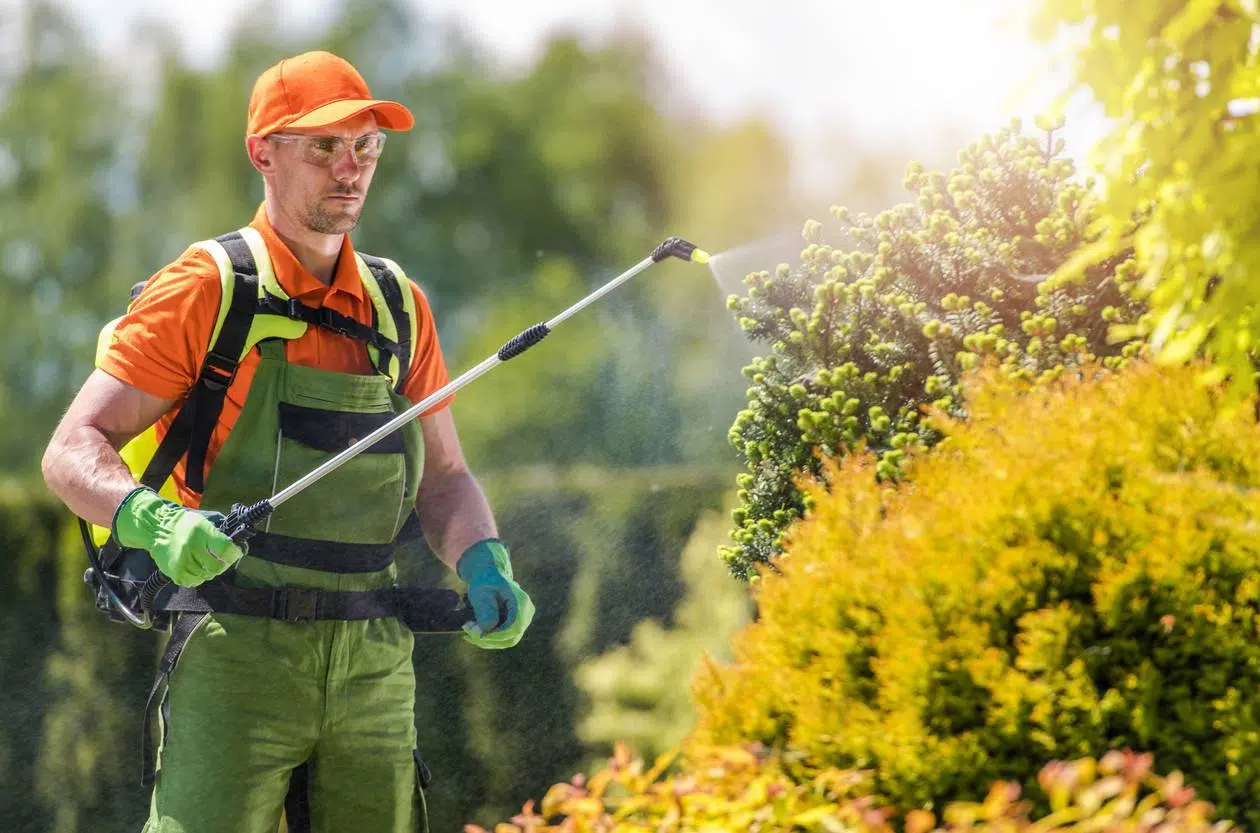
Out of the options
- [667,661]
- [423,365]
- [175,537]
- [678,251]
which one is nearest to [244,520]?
[175,537]

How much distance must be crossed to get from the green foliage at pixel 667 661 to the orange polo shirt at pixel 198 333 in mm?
3132

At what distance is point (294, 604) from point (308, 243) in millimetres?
751

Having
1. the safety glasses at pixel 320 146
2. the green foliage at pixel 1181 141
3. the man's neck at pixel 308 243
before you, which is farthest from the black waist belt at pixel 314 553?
the green foliage at pixel 1181 141

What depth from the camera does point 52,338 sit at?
78.4 ft

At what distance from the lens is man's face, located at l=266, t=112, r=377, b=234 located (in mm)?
3389

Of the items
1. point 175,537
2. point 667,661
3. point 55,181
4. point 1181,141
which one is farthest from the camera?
point 55,181

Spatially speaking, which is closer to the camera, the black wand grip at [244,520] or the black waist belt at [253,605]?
the black wand grip at [244,520]

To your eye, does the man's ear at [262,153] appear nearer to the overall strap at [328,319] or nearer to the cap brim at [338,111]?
the cap brim at [338,111]

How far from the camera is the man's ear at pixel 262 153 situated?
3.46 m

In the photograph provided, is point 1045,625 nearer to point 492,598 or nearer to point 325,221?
point 492,598

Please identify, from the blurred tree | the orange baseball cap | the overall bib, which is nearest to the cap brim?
the orange baseball cap

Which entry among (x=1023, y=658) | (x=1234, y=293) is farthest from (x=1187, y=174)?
(x=1023, y=658)

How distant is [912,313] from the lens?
170 inches

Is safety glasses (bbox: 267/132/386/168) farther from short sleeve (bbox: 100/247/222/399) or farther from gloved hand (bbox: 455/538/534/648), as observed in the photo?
gloved hand (bbox: 455/538/534/648)
